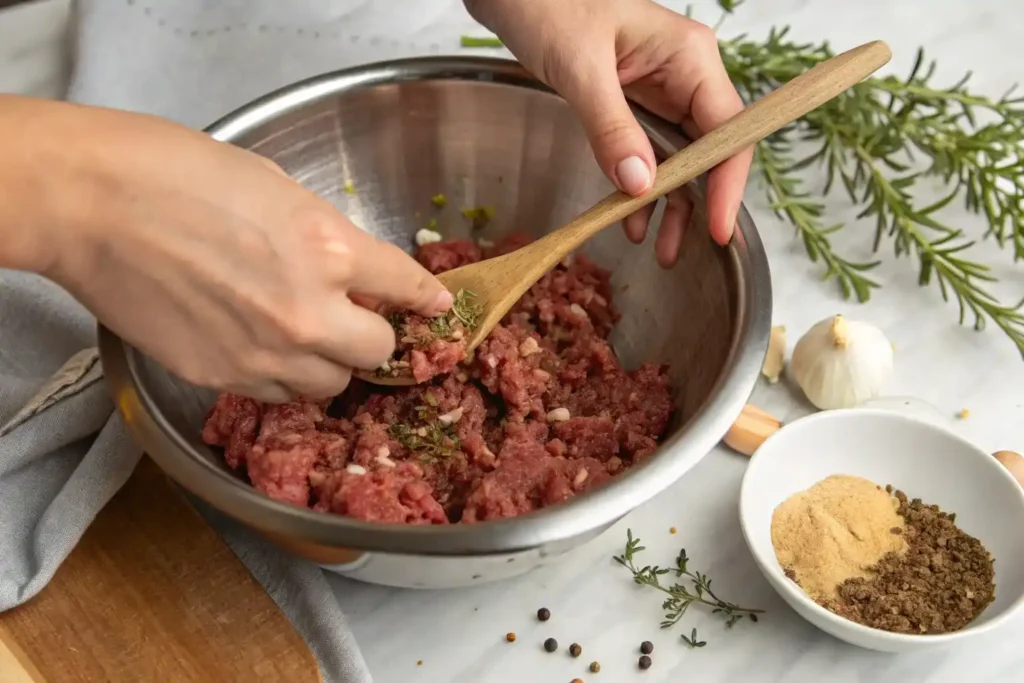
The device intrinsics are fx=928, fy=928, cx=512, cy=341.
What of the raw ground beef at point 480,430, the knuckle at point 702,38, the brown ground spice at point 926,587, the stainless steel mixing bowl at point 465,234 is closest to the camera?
the stainless steel mixing bowl at point 465,234

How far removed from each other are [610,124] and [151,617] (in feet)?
3.83

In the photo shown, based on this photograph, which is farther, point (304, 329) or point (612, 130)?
point (612, 130)

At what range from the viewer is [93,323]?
6.70ft

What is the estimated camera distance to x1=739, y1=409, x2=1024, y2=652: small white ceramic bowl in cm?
164

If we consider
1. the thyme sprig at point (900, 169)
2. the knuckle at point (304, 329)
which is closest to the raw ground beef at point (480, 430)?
the knuckle at point (304, 329)

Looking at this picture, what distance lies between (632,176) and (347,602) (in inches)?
36.8

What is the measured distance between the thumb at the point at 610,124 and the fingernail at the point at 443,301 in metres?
0.38

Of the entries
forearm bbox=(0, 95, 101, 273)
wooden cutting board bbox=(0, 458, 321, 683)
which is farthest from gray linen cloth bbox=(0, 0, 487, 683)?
forearm bbox=(0, 95, 101, 273)

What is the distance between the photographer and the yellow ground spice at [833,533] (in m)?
1.66

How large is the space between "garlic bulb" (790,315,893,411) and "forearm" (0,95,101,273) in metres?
1.41

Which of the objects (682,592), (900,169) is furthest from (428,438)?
Answer: (900,169)

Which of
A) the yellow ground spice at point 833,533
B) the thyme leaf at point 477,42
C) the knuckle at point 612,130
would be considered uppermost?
the knuckle at point 612,130

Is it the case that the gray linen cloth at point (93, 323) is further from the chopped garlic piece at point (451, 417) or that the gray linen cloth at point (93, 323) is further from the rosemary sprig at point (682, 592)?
the rosemary sprig at point (682, 592)

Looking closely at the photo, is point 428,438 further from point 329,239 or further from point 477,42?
point 477,42
